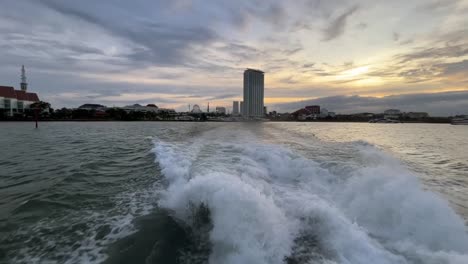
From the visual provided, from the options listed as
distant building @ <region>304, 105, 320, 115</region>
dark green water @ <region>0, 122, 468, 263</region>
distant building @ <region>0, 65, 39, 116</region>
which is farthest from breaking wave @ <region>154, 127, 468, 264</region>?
distant building @ <region>304, 105, 320, 115</region>

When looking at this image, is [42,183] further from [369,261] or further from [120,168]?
[369,261]

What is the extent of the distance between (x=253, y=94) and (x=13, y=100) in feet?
303

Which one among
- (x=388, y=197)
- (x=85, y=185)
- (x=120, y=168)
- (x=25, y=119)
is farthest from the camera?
(x=25, y=119)

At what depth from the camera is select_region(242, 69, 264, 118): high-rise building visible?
109544 millimetres

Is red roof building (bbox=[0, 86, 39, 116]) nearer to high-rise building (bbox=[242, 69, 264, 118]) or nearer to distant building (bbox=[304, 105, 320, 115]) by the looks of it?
high-rise building (bbox=[242, 69, 264, 118])

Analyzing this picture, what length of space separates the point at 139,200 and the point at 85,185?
207 cm

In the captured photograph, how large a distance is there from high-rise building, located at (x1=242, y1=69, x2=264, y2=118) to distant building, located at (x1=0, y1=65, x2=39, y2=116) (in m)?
88.1

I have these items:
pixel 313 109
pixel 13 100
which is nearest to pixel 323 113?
pixel 313 109

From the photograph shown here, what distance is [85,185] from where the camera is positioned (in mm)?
6414

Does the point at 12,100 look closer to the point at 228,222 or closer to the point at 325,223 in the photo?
the point at 228,222

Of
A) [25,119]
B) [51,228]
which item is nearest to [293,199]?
[51,228]

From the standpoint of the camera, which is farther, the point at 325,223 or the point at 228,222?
the point at 325,223

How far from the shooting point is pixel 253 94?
369ft

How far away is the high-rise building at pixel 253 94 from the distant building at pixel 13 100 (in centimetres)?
8809
